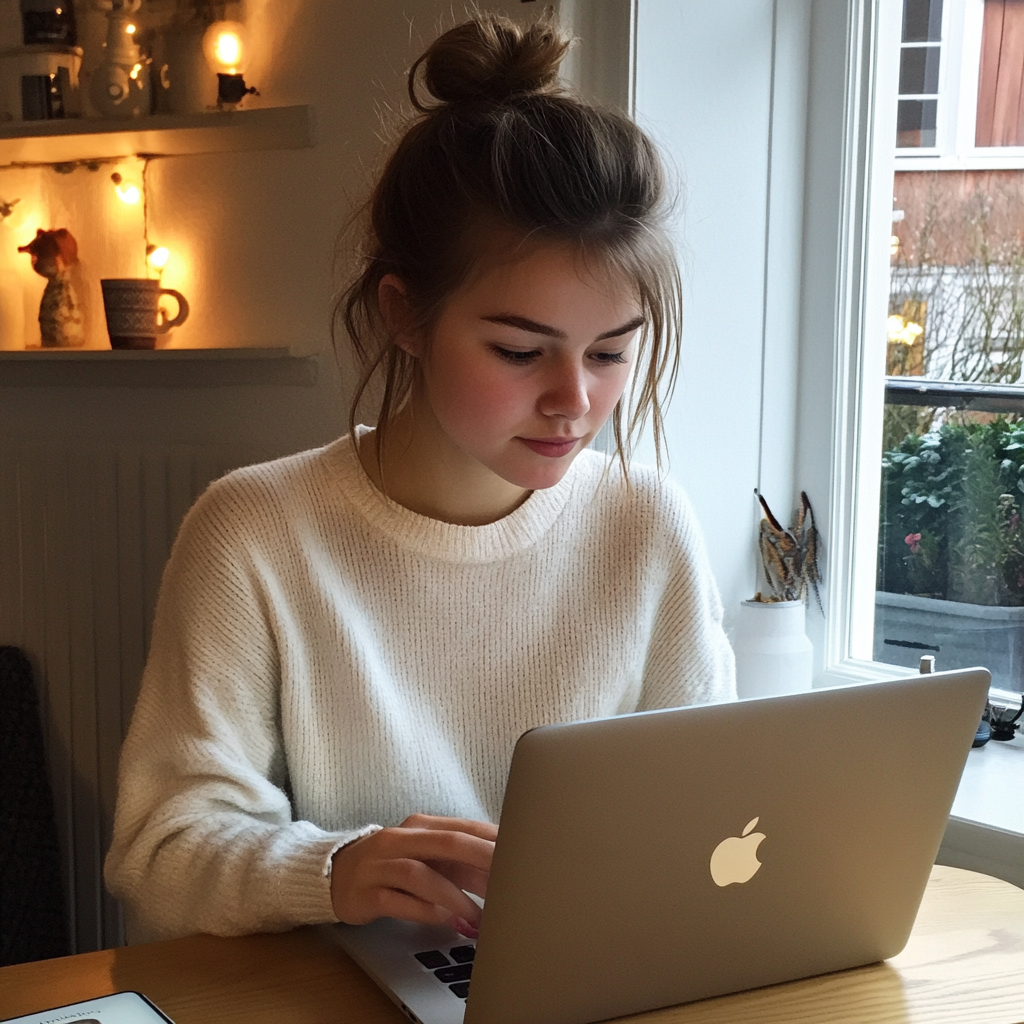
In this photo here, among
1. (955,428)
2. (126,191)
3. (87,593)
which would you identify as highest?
(126,191)

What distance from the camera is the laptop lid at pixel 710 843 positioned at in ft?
2.42

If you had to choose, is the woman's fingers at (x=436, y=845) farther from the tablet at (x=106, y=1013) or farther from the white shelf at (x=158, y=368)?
the white shelf at (x=158, y=368)

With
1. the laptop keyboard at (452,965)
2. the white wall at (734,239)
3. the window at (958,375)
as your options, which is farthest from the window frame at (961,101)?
the laptop keyboard at (452,965)

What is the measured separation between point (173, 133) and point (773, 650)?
111 centimetres

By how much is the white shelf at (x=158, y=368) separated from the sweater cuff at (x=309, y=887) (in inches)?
38.4

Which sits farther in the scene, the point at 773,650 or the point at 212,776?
the point at 773,650

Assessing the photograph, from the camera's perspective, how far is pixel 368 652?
122 cm

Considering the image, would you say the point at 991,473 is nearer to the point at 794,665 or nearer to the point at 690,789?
the point at 794,665

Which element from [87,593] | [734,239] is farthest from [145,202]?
[734,239]

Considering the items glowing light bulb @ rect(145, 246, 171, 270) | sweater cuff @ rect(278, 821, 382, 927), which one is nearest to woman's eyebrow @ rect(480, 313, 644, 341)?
Result: sweater cuff @ rect(278, 821, 382, 927)

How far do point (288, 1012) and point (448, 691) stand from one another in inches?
17.2

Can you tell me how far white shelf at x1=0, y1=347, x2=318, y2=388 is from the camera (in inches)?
72.4

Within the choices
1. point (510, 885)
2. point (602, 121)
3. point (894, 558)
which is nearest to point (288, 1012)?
point (510, 885)

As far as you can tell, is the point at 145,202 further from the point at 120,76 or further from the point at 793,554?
the point at 793,554
